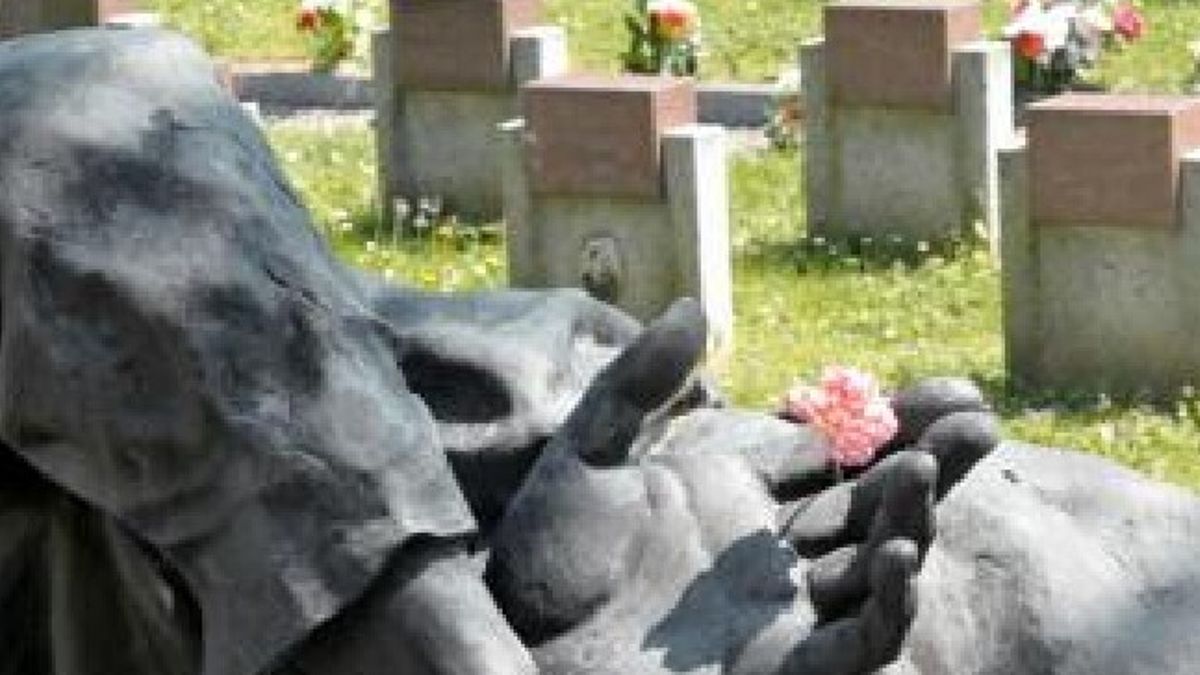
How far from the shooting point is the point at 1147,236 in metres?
9.73

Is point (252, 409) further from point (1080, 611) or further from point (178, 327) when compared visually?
point (1080, 611)

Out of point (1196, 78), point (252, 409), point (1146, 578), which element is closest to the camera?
point (252, 409)

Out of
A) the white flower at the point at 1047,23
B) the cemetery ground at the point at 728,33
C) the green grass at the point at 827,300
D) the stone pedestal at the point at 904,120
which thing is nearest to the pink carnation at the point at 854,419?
the green grass at the point at 827,300

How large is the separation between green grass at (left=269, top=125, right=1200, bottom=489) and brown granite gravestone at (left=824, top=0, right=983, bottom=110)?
0.46 meters

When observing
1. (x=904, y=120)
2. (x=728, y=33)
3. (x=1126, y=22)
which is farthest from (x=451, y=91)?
(x=728, y=33)

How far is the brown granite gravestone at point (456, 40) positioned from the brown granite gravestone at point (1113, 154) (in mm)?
2672

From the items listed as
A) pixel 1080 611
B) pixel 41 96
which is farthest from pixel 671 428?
pixel 41 96

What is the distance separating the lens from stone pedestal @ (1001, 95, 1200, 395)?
31.5 ft

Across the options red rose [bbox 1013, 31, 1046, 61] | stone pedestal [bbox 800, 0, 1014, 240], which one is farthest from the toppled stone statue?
red rose [bbox 1013, 31, 1046, 61]

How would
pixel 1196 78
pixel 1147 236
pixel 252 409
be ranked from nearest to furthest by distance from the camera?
pixel 252 409, pixel 1147 236, pixel 1196 78

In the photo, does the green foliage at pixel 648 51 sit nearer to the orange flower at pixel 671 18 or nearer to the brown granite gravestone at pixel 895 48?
the orange flower at pixel 671 18

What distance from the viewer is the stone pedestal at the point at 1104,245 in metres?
9.61

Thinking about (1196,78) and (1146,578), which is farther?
(1196,78)

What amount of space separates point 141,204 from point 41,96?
0.17 meters
